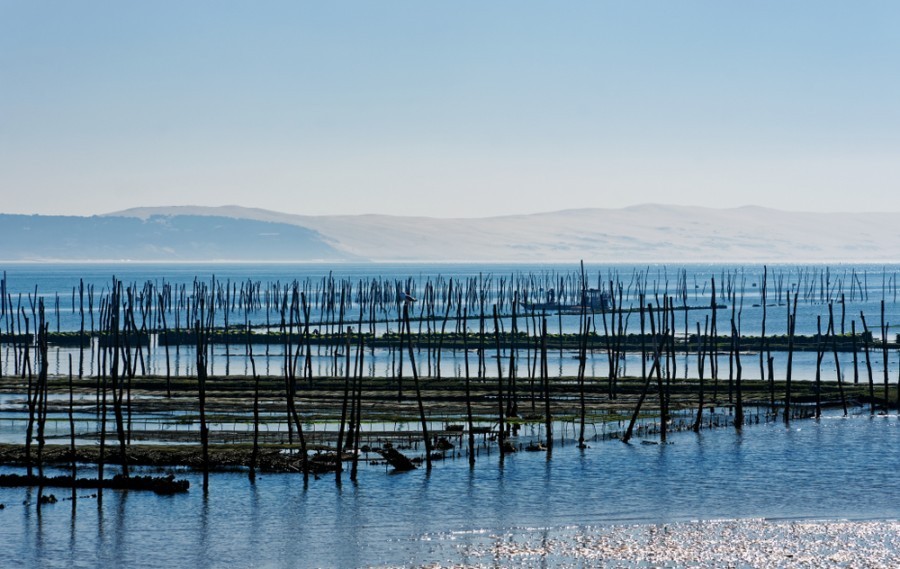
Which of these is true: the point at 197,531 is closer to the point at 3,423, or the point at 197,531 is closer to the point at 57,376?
the point at 3,423

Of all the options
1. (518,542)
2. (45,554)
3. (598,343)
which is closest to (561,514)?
(518,542)

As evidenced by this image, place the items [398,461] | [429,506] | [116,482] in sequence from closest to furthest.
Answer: [429,506]
[116,482]
[398,461]

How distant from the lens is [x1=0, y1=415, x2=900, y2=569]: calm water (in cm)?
2689

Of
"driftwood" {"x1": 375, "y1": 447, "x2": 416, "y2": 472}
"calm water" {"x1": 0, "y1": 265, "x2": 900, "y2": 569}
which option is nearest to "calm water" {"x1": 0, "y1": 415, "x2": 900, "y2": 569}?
"calm water" {"x1": 0, "y1": 265, "x2": 900, "y2": 569}

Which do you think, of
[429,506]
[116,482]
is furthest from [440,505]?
[116,482]

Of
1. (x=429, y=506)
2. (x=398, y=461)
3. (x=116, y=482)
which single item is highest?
(x=398, y=461)

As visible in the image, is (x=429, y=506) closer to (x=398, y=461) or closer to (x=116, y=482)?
(x=398, y=461)

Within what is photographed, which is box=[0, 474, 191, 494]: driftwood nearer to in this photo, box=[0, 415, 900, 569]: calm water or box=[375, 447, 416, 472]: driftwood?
box=[0, 415, 900, 569]: calm water

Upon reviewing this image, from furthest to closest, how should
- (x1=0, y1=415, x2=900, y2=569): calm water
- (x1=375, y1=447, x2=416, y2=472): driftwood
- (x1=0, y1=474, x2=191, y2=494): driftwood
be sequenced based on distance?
(x1=375, y1=447, x2=416, y2=472): driftwood → (x1=0, y1=474, x2=191, y2=494): driftwood → (x1=0, y1=415, x2=900, y2=569): calm water

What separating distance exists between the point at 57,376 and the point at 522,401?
1022 inches

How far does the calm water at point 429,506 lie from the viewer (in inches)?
1059

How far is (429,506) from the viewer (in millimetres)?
30891

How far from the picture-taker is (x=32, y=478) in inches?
1297

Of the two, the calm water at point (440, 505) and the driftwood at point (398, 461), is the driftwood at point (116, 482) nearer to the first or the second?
the calm water at point (440, 505)
